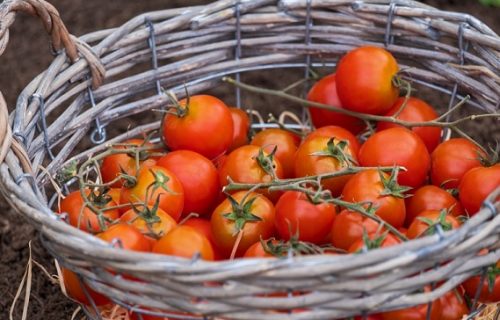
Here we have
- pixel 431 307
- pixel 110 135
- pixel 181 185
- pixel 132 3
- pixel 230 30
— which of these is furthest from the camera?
pixel 132 3

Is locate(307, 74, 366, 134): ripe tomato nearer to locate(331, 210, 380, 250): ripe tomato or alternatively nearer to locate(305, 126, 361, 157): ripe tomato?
locate(305, 126, 361, 157): ripe tomato

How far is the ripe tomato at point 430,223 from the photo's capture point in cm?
125

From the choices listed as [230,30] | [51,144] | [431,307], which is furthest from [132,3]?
[431,307]

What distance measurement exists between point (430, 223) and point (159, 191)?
0.46 meters

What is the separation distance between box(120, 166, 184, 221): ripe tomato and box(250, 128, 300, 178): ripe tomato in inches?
10.5

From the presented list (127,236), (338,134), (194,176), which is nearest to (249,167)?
(194,176)

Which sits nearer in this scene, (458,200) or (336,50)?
(458,200)

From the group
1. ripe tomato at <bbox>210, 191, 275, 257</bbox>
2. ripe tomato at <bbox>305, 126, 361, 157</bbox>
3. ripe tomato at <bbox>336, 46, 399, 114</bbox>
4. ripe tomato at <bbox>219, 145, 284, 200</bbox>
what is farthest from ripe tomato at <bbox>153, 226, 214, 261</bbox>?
ripe tomato at <bbox>336, 46, 399, 114</bbox>

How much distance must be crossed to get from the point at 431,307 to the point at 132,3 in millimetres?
2135

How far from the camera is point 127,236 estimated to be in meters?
1.26

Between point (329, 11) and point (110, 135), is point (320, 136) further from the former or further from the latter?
point (110, 135)

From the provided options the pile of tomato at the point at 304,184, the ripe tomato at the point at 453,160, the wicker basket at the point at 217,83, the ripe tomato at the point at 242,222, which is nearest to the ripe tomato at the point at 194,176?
the pile of tomato at the point at 304,184

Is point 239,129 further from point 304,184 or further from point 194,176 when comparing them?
point 304,184

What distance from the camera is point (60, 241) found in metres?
1.19
